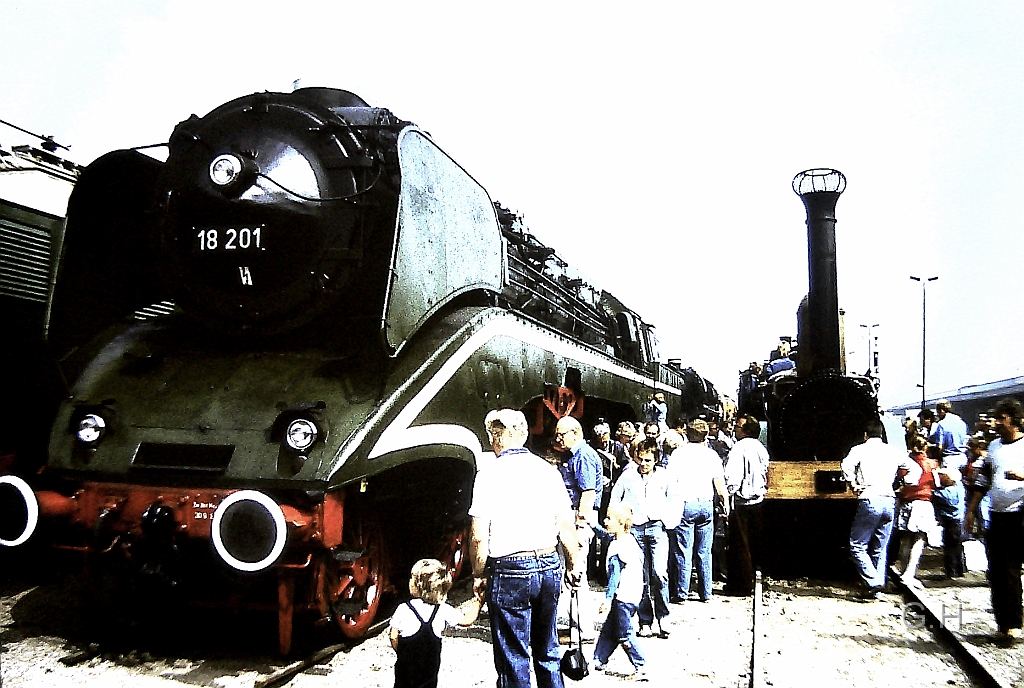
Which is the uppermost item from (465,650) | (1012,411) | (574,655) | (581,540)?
(1012,411)

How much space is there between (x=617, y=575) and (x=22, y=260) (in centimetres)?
404

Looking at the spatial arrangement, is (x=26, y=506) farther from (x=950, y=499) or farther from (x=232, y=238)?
(x=950, y=499)

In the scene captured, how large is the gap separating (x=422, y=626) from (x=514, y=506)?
1.88ft

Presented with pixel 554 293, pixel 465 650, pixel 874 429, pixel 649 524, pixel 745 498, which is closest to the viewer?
pixel 465 650

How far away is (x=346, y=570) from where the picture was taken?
4379 millimetres

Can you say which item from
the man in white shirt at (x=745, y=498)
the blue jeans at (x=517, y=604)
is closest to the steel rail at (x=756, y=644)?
the man in white shirt at (x=745, y=498)

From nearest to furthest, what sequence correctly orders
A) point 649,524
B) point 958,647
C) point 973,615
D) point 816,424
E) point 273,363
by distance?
point 273,363 < point 958,647 < point 649,524 < point 973,615 < point 816,424

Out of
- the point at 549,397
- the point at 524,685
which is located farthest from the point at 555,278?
the point at 524,685

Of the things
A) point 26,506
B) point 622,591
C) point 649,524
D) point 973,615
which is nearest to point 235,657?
point 26,506

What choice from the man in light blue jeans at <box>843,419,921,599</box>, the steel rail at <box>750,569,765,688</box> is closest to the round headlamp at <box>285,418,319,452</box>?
the steel rail at <box>750,569,765,688</box>

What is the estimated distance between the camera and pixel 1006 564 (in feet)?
17.5

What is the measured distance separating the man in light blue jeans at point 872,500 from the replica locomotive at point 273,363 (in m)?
3.06

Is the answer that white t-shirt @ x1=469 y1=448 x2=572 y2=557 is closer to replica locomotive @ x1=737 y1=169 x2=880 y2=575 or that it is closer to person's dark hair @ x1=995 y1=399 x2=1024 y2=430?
person's dark hair @ x1=995 y1=399 x2=1024 y2=430

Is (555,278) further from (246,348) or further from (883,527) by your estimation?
(246,348)
